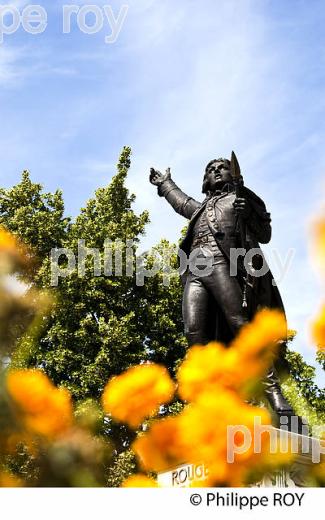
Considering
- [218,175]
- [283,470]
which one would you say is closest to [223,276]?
[218,175]

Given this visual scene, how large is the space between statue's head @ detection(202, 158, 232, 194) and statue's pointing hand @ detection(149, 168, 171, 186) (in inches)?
30.0

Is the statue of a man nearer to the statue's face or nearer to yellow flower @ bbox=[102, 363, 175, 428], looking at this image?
the statue's face

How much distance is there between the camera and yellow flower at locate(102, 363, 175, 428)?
97cm

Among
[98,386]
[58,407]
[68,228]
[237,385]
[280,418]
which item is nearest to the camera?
[58,407]

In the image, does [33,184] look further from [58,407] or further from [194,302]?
[58,407]

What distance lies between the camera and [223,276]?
6086mm

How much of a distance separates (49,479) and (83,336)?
15.7 m

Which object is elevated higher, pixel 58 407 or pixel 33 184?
pixel 33 184

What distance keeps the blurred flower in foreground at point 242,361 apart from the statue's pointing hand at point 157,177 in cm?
627

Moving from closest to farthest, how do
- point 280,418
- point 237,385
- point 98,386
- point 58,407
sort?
point 58,407, point 237,385, point 280,418, point 98,386

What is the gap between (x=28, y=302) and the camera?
0.92 m

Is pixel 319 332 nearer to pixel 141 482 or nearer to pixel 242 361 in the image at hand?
pixel 242 361

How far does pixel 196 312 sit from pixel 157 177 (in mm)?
2144
